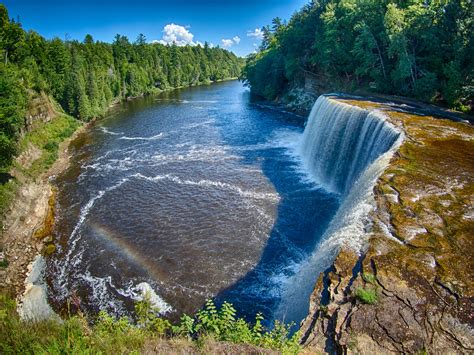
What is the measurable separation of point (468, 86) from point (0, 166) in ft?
106

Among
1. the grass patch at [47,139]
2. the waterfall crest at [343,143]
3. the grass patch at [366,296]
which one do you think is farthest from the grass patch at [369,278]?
the grass patch at [47,139]

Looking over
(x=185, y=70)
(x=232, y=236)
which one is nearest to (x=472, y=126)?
(x=232, y=236)

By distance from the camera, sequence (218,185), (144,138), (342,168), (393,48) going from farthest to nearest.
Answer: (144,138)
(393,48)
(218,185)
(342,168)

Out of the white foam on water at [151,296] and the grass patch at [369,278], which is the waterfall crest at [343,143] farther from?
the white foam on water at [151,296]

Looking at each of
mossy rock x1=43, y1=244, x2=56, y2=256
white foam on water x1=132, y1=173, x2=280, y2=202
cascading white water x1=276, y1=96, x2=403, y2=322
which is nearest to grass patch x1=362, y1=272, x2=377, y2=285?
cascading white water x1=276, y1=96, x2=403, y2=322

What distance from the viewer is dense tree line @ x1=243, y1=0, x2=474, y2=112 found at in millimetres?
25062

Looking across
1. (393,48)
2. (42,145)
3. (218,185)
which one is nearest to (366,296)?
(218,185)

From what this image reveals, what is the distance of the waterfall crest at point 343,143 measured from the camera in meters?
18.9

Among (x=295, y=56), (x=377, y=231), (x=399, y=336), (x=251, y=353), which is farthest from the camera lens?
(x=295, y=56)

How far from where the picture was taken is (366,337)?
23.2 ft

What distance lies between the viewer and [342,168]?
71.9 ft

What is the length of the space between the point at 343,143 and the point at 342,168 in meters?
1.76

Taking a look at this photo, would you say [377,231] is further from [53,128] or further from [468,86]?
[53,128]

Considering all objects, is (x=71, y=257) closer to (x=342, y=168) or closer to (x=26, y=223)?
(x=26, y=223)
